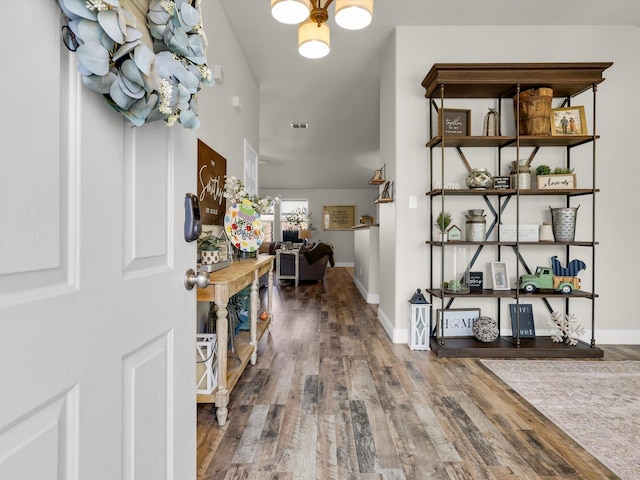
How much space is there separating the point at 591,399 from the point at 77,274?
2.72 m

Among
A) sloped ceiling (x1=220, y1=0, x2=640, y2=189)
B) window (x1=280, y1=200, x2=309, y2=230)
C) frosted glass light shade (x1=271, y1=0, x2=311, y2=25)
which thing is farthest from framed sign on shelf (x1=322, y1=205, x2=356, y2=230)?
frosted glass light shade (x1=271, y1=0, x2=311, y2=25)

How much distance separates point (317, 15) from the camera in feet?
6.73

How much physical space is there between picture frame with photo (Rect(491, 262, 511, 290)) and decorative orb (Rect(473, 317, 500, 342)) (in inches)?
12.5

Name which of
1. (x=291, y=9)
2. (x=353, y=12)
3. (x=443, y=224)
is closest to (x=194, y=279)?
(x=291, y=9)

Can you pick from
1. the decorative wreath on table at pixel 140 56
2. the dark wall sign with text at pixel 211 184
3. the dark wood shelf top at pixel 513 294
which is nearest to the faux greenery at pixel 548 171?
the dark wood shelf top at pixel 513 294

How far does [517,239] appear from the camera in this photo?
2879mm

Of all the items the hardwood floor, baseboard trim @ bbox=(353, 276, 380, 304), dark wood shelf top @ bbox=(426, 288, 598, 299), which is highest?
dark wood shelf top @ bbox=(426, 288, 598, 299)

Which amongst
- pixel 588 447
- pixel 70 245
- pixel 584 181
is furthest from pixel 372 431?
pixel 584 181

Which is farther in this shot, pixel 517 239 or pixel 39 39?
pixel 517 239

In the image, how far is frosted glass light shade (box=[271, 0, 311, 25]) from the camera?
1.86 meters

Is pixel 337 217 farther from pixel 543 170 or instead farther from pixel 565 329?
pixel 565 329

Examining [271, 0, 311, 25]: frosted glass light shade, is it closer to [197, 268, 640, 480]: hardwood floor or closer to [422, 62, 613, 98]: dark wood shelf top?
[422, 62, 613, 98]: dark wood shelf top

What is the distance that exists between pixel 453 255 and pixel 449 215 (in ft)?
1.26

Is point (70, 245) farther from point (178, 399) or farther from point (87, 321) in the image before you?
point (178, 399)
